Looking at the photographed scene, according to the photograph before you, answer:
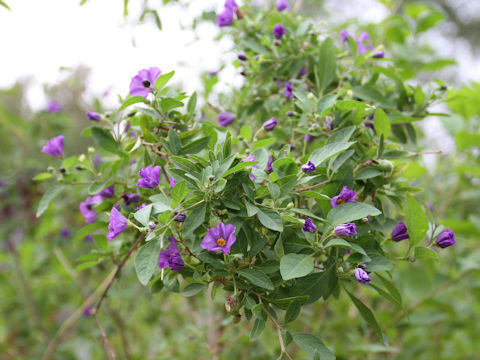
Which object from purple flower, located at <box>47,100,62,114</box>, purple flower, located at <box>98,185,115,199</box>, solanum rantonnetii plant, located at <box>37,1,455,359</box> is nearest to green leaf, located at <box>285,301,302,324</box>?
solanum rantonnetii plant, located at <box>37,1,455,359</box>

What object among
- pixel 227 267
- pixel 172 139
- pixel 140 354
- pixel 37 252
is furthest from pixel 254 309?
pixel 37 252

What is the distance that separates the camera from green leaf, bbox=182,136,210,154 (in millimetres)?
728

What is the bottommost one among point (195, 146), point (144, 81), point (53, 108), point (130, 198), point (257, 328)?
point (53, 108)

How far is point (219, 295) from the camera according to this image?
1.41 metres

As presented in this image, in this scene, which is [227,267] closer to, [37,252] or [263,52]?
[263,52]

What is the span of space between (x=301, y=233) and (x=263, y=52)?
0.50 metres

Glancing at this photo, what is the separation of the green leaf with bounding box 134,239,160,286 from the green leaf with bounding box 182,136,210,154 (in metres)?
0.18

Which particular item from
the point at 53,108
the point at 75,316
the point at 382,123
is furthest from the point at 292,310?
the point at 53,108

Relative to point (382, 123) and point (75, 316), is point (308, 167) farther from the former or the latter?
point (75, 316)

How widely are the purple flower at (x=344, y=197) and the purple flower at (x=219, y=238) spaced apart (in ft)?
0.64

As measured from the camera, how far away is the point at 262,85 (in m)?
1.01

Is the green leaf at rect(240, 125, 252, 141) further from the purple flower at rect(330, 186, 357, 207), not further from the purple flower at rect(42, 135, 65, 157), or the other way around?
the purple flower at rect(42, 135, 65, 157)

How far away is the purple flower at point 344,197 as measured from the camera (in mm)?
697

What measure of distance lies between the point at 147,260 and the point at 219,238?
0.37 feet
